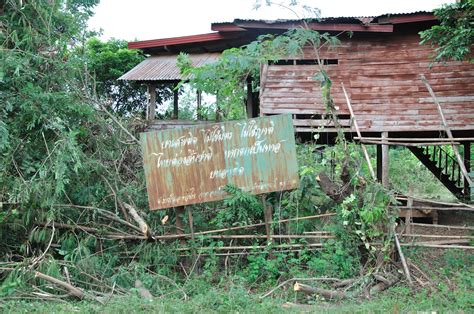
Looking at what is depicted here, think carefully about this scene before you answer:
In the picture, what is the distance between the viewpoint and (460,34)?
8430mm

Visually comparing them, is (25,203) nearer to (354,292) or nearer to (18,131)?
(18,131)

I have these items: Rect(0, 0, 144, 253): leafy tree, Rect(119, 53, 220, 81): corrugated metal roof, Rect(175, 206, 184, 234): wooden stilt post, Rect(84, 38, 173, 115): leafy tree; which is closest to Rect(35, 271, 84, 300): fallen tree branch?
Rect(0, 0, 144, 253): leafy tree

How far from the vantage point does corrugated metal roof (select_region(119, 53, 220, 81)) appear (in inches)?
536

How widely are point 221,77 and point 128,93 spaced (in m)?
11.5

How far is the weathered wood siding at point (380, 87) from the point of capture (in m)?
10.9

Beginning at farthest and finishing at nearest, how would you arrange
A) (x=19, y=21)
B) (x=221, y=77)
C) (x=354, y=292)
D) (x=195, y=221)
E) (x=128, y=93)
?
(x=128, y=93) < (x=221, y=77) < (x=195, y=221) < (x=19, y=21) < (x=354, y=292)

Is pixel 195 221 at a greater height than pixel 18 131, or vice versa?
pixel 18 131

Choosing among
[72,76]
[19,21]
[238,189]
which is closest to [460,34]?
[238,189]

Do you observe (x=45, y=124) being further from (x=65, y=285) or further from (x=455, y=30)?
(x=455, y=30)

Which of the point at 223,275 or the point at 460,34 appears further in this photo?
the point at 460,34

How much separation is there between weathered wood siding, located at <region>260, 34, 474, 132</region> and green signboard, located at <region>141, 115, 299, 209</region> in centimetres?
372

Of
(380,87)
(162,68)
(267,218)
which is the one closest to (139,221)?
(267,218)

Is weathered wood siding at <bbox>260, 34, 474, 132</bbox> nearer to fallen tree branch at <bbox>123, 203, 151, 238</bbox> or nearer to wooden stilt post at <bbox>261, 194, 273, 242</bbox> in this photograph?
wooden stilt post at <bbox>261, 194, 273, 242</bbox>

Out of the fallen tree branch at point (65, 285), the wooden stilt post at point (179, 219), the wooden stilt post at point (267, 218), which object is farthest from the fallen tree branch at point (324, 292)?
the fallen tree branch at point (65, 285)
